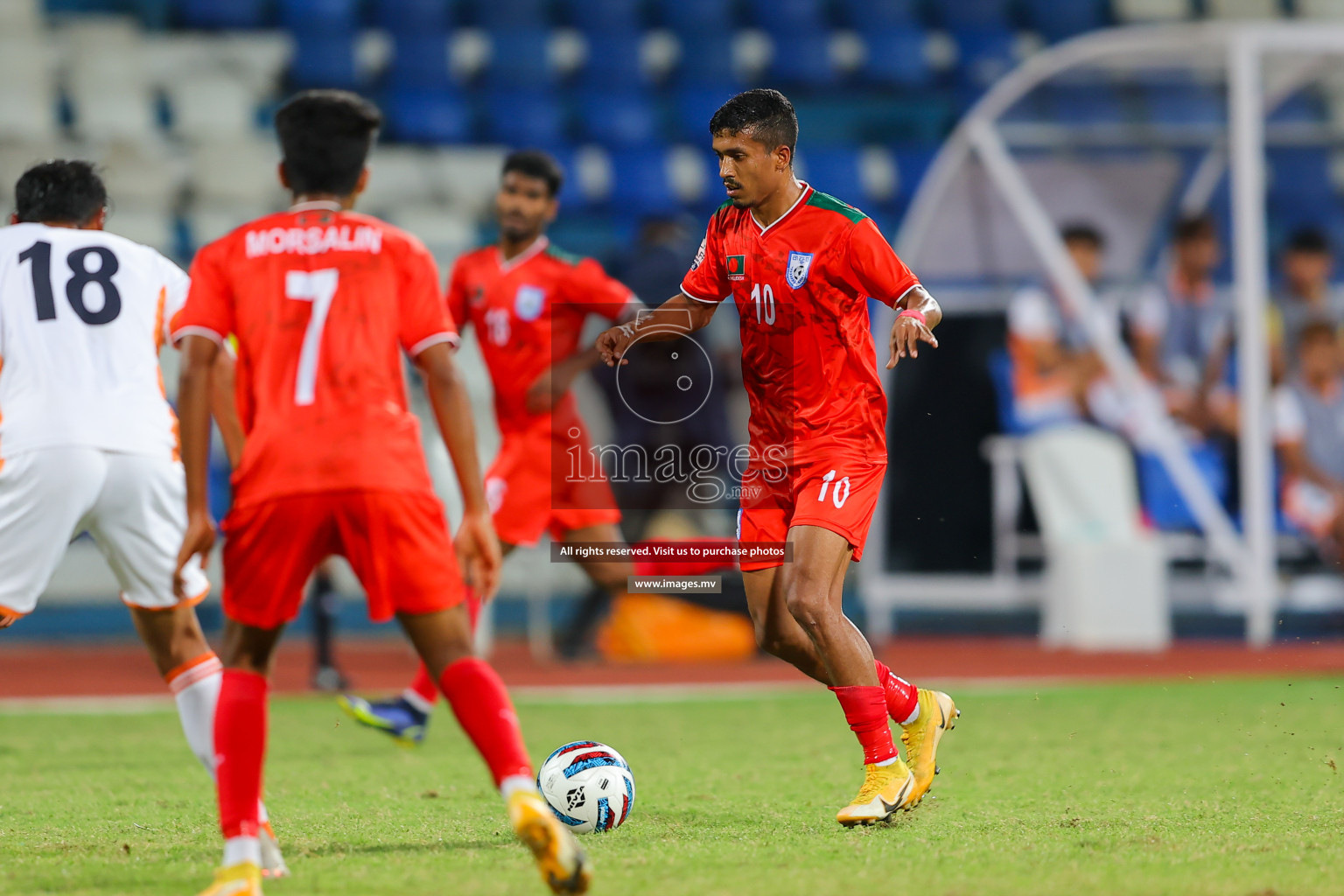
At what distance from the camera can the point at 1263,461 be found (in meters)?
10.5

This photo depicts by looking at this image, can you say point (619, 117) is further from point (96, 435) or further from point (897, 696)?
point (96, 435)

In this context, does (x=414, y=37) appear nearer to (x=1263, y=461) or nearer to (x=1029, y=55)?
(x=1029, y=55)

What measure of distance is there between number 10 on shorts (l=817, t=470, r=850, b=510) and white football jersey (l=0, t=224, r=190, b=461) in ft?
6.12

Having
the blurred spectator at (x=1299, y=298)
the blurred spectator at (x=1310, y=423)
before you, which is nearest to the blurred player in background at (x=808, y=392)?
the blurred spectator at (x=1310, y=423)

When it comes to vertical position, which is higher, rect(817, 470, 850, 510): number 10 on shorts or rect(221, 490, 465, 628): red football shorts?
rect(221, 490, 465, 628): red football shorts

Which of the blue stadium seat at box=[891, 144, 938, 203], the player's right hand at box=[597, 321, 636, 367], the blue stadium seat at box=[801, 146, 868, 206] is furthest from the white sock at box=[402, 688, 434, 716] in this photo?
the blue stadium seat at box=[891, 144, 938, 203]

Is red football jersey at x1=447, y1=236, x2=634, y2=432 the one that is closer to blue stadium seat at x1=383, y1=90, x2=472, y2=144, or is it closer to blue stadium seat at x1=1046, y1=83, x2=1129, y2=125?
blue stadium seat at x1=1046, y1=83, x2=1129, y2=125

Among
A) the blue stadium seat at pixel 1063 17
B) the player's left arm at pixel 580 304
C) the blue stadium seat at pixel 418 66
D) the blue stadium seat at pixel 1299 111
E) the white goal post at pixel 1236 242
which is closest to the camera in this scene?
the player's left arm at pixel 580 304

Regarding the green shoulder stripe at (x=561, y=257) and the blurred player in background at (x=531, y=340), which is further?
the green shoulder stripe at (x=561, y=257)

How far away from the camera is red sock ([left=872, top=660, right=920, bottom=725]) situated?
493 cm

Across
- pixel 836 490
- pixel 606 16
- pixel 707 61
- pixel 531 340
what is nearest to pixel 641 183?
pixel 707 61

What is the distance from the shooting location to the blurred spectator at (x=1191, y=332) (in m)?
11.9

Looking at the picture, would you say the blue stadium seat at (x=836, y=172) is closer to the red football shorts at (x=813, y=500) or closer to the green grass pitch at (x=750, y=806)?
the green grass pitch at (x=750, y=806)

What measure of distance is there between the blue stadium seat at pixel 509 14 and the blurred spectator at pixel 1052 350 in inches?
207
